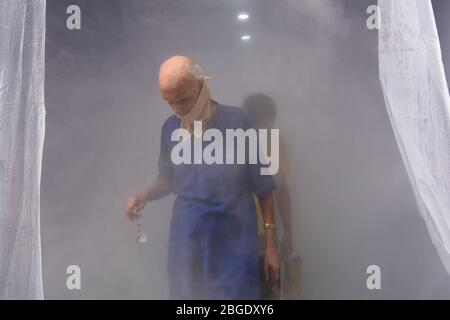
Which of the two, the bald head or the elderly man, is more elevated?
the bald head

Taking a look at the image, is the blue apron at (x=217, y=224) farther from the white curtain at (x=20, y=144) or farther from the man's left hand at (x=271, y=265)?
the white curtain at (x=20, y=144)

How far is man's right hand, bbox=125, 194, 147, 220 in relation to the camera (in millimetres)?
1324

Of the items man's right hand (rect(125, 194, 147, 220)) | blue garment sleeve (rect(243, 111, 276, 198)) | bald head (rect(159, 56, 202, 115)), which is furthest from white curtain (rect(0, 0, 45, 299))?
blue garment sleeve (rect(243, 111, 276, 198))

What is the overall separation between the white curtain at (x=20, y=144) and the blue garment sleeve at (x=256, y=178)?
2.09ft

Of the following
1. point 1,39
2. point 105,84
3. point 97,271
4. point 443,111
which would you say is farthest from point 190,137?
point 443,111

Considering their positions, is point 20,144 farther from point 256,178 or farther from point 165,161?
point 256,178

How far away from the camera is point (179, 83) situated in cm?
130

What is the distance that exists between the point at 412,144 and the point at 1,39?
1305 millimetres

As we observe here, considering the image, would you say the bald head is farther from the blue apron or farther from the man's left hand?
the man's left hand

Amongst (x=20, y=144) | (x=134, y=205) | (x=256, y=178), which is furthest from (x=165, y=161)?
(x=20, y=144)

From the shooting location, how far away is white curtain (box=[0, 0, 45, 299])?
1.28 m

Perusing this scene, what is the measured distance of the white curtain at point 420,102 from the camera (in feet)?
4.19

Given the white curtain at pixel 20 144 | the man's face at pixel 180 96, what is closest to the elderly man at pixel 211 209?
the man's face at pixel 180 96

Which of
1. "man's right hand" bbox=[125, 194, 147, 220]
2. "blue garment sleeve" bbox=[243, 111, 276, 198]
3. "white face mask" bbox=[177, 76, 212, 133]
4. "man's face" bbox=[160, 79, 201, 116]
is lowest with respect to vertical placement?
"man's right hand" bbox=[125, 194, 147, 220]
